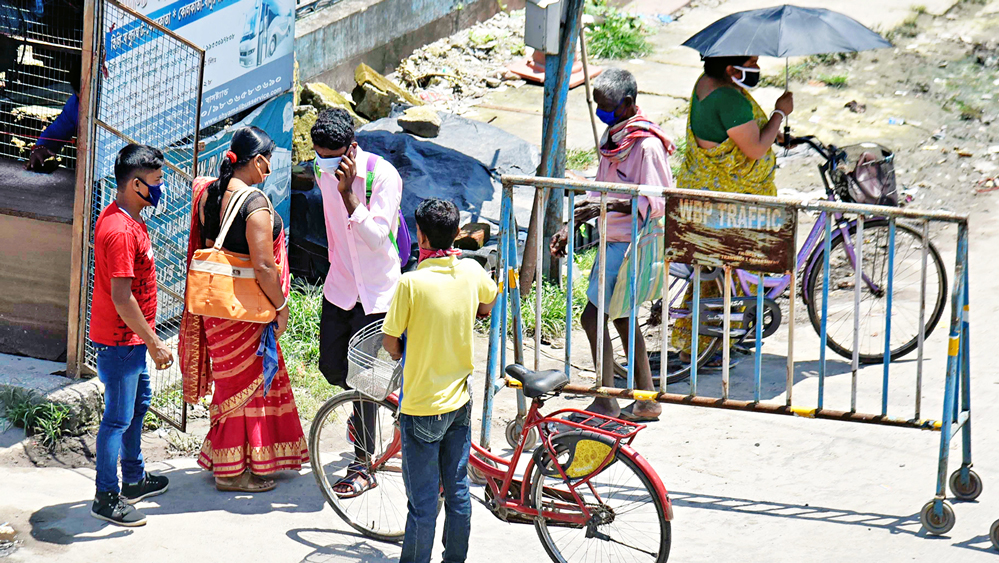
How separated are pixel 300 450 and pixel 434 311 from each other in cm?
156

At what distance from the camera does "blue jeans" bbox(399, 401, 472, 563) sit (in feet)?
13.1

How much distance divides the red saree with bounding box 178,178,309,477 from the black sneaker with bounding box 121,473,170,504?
204 millimetres

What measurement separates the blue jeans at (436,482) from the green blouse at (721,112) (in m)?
2.44

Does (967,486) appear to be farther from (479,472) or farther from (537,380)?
(479,472)

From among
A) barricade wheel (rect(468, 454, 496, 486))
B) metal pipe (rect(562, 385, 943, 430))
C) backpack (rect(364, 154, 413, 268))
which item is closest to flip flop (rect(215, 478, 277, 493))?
barricade wheel (rect(468, 454, 496, 486))

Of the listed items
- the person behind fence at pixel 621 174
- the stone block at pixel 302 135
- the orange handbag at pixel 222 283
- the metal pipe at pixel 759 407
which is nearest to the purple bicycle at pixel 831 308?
the person behind fence at pixel 621 174

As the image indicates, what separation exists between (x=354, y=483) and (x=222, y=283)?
3.58ft

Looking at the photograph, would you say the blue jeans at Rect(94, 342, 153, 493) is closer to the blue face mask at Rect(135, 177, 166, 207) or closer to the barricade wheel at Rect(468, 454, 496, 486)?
the blue face mask at Rect(135, 177, 166, 207)

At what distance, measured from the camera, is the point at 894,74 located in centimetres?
1108

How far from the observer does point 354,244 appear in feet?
15.4

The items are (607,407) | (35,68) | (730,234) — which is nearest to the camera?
(730,234)

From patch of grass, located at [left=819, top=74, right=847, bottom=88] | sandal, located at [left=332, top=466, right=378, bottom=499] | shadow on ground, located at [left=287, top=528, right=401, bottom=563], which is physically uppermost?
patch of grass, located at [left=819, top=74, right=847, bottom=88]

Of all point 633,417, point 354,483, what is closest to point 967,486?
point 633,417

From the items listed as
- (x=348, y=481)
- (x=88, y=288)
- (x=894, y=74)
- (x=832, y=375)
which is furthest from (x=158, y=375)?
(x=894, y=74)
